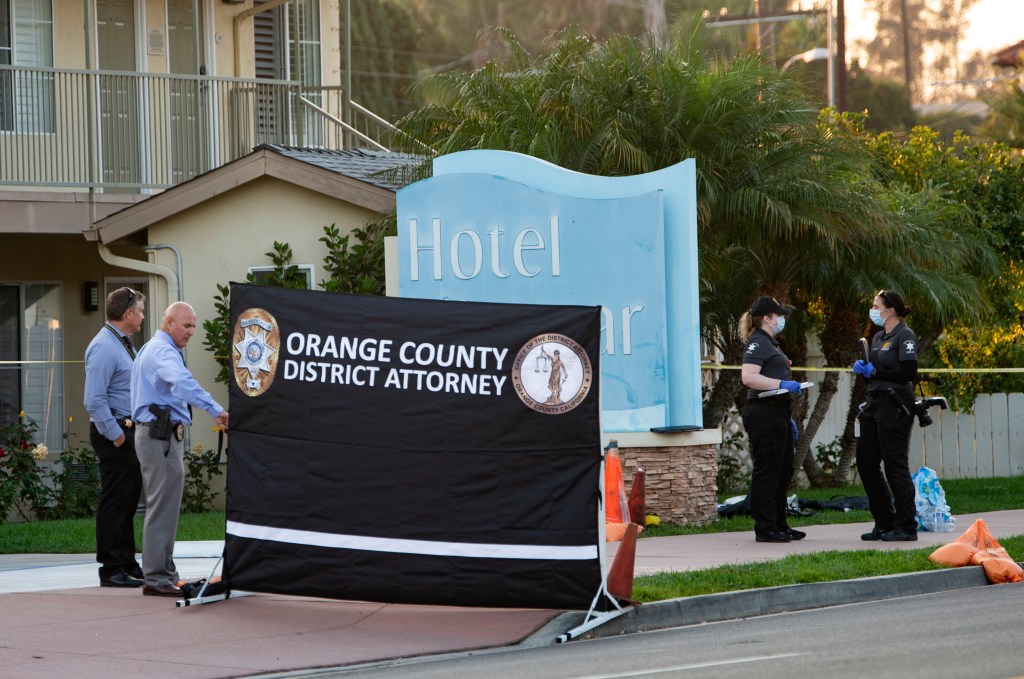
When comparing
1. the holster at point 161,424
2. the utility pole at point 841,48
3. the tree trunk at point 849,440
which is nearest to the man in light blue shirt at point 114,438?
the holster at point 161,424

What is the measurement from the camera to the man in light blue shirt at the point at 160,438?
9.84 m

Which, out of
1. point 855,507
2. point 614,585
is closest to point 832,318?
point 855,507

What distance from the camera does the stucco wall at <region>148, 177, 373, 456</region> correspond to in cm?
1839

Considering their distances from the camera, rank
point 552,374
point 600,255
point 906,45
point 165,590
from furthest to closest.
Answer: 1. point 906,45
2. point 600,255
3. point 165,590
4. point 552,374

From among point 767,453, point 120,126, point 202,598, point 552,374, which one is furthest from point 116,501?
point 120,126

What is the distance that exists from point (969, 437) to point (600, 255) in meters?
10.1

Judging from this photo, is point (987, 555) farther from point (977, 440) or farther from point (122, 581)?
point (977, 440)

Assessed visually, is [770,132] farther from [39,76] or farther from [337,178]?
[39,76]

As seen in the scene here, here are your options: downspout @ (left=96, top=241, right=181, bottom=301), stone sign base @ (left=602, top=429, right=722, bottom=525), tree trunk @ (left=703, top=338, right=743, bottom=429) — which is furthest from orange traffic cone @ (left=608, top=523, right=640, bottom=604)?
downspout @ (left=96, top=241, right=181, bottom=301)

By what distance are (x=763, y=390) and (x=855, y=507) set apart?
3.59 meters

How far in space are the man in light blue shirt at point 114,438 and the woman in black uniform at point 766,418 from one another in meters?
4.86

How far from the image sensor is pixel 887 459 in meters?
12.3

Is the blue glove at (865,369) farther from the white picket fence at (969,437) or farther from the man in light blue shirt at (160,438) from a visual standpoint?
the white picket fence at (969,437)

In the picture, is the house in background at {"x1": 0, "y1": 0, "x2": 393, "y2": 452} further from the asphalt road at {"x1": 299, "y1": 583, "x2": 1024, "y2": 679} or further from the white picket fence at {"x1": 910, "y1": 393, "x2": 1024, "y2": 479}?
the asphalt road at {"x1": 299, "y1": 583, "x2": 1024, "y2": 679}
